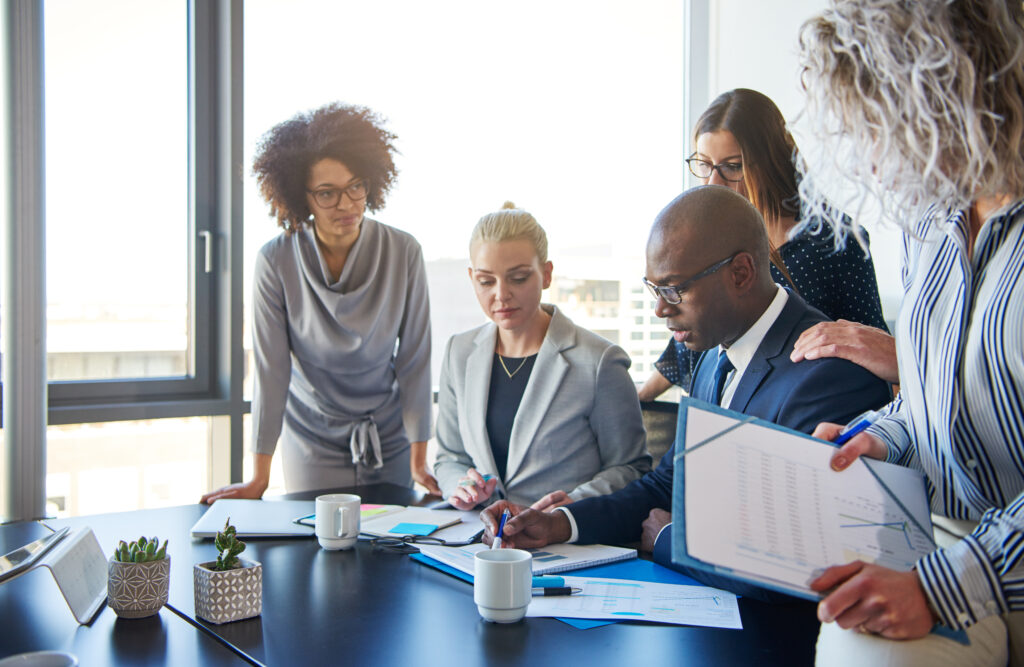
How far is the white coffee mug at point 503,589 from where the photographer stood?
47.1 inches

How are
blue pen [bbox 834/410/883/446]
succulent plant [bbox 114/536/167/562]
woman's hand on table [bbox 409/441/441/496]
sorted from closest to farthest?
blue pen [bbox 834/410/883/446] < succulent plant [bbox 114/536/167/562] < woman's hand on table [bbox 409/441/441/496]

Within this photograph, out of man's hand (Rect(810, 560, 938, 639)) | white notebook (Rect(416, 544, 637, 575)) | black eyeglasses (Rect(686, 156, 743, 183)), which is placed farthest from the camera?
black eyeglasses (Rect(686, 156, 743, 183))

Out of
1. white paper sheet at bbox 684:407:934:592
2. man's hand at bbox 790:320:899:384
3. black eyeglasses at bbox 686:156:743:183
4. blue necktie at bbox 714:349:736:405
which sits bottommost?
white paper sheet at bbox 684:407:934:592

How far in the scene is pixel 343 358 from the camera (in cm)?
259

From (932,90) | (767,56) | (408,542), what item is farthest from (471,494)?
(767,56)

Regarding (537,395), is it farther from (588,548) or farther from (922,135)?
(922,135)

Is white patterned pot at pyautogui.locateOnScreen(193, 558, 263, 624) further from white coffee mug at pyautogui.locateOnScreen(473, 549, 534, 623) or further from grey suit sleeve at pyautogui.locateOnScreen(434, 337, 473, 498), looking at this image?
grey suit sleeve at pyautogui.locateOnScreen(434, 337, 473, 498)

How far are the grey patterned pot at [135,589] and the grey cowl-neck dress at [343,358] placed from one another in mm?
1229

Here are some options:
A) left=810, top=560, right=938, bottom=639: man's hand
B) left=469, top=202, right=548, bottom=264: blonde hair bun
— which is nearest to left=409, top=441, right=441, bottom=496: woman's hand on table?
left=469, top=202, right=548, bottom=264: blonde hair bun

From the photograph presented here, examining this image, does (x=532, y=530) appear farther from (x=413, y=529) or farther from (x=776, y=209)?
(x=776, y=209)

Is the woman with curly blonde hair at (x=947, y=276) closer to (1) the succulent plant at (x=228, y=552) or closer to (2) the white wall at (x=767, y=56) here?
(1) the succulent plant at (x=228, y=552)

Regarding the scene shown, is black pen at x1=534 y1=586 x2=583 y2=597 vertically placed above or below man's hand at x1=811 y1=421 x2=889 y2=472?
below

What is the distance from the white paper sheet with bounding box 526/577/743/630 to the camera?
4.00ft

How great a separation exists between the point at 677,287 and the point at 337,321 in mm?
1244
